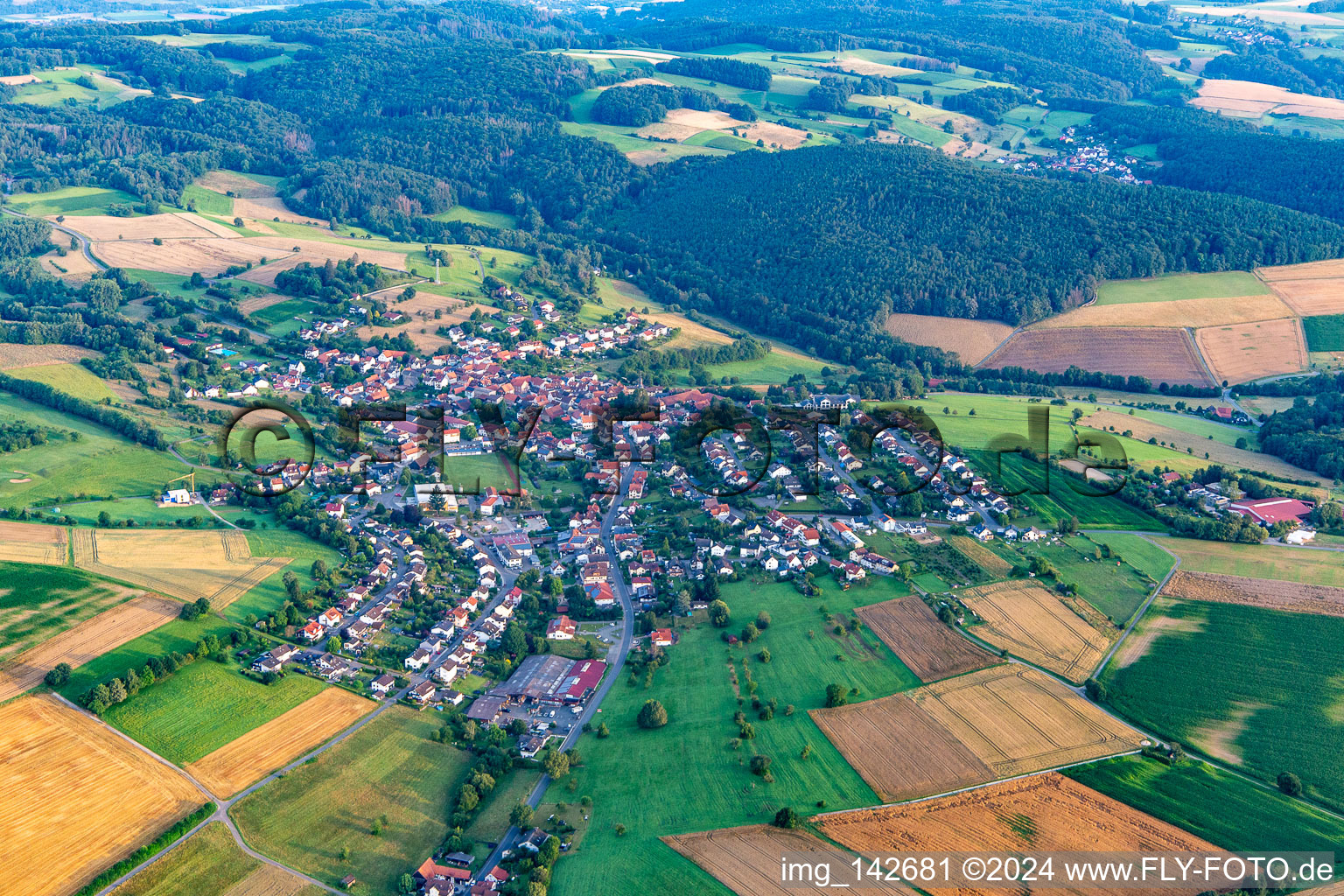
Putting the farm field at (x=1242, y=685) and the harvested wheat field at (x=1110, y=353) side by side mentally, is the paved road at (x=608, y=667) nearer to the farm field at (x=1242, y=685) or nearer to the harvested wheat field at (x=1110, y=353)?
the farm field at (x=1242, y=685)

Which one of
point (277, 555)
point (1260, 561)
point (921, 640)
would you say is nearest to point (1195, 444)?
point (1260, 561)

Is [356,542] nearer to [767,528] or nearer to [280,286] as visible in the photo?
[767,528]

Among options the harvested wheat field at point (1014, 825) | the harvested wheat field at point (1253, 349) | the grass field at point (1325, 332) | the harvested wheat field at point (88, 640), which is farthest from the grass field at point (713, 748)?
the grass field at point (1325, 332)

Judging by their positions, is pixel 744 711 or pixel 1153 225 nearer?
pixel 744 711

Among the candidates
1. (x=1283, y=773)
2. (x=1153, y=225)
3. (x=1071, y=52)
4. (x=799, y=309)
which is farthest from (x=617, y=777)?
(x=1071, y=52)

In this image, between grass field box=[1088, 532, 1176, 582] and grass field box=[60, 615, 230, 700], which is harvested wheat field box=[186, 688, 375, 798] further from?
grass field box=[1088, 532, 1176, 582]

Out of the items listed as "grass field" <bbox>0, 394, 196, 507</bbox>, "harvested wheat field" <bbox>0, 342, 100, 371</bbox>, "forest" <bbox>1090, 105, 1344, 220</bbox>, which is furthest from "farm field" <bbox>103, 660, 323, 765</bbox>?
"forest" <bbox>1090, 105, 1344, 220</bbox>
